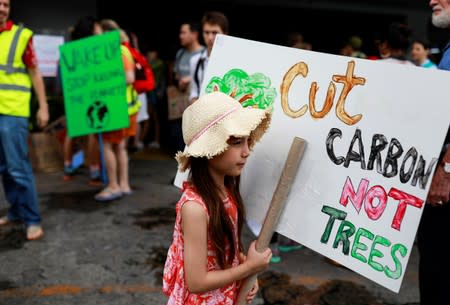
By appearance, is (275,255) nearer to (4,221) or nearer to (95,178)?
(4,221)

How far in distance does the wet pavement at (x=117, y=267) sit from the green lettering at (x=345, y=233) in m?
1.59

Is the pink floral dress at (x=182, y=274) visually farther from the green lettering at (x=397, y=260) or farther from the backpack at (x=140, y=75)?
the backpack at (x=140, y=75)

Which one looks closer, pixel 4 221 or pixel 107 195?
pixel 4 221

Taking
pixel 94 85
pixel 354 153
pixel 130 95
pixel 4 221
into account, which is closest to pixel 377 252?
pixel 354 153

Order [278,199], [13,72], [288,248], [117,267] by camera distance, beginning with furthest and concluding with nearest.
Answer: [288,248] < [13,72] < [117,267] < [278,199]

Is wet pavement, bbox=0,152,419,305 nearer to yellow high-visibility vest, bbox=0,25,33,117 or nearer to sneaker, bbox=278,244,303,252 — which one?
sneaker, bbox=278,244,303,252

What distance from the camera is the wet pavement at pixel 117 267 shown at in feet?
10.5

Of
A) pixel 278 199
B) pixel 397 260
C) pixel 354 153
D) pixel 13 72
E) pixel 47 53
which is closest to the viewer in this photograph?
pixel 397 260

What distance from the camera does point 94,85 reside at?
16.5 ft

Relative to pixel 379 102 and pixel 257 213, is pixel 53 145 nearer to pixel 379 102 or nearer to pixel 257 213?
pixel 257 213

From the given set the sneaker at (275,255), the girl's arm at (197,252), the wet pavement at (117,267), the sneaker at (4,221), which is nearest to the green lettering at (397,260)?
the girl's arm at (197,252)

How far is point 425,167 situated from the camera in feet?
4.85

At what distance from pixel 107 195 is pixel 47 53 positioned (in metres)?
2.90

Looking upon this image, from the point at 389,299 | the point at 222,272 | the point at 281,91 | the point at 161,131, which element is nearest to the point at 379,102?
the point at 281,91
